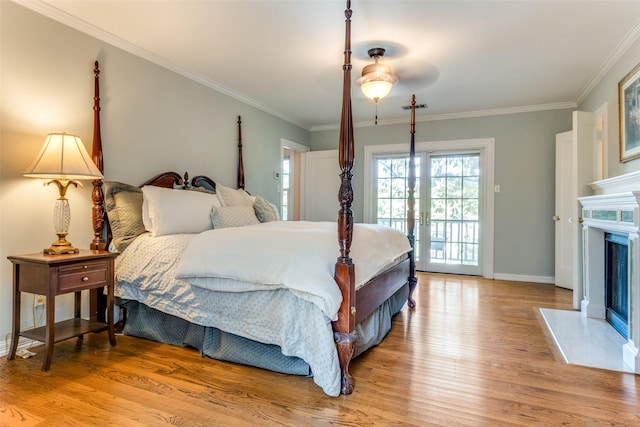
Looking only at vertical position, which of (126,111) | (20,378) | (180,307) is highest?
(126,111)

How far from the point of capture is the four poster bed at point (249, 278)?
6.54 ft

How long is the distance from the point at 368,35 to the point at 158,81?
2047 mm

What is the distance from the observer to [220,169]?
4.24 metres

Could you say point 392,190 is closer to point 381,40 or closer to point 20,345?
point 381,40

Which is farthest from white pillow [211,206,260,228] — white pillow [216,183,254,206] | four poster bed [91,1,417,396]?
white pillow [216,183,254,206]

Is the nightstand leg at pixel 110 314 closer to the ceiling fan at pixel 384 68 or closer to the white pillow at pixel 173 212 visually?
the white pillow at pixel 173 212

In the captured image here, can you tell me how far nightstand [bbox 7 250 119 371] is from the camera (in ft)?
7.13

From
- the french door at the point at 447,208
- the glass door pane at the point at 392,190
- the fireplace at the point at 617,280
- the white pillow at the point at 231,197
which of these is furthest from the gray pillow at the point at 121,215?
the french door at the point at 447,208

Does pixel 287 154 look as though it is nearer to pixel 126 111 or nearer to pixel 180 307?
pixel 126 111

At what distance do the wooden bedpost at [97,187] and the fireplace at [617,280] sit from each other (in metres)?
4.09

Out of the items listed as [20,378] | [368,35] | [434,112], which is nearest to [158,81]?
[368,35]

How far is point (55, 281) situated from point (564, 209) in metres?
5.49

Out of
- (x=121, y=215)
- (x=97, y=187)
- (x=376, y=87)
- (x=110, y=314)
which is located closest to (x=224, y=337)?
(x=110, y=314)

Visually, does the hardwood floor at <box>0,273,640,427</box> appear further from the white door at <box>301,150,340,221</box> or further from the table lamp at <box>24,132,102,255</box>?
the white door at <box>301,150,340,221</box>
